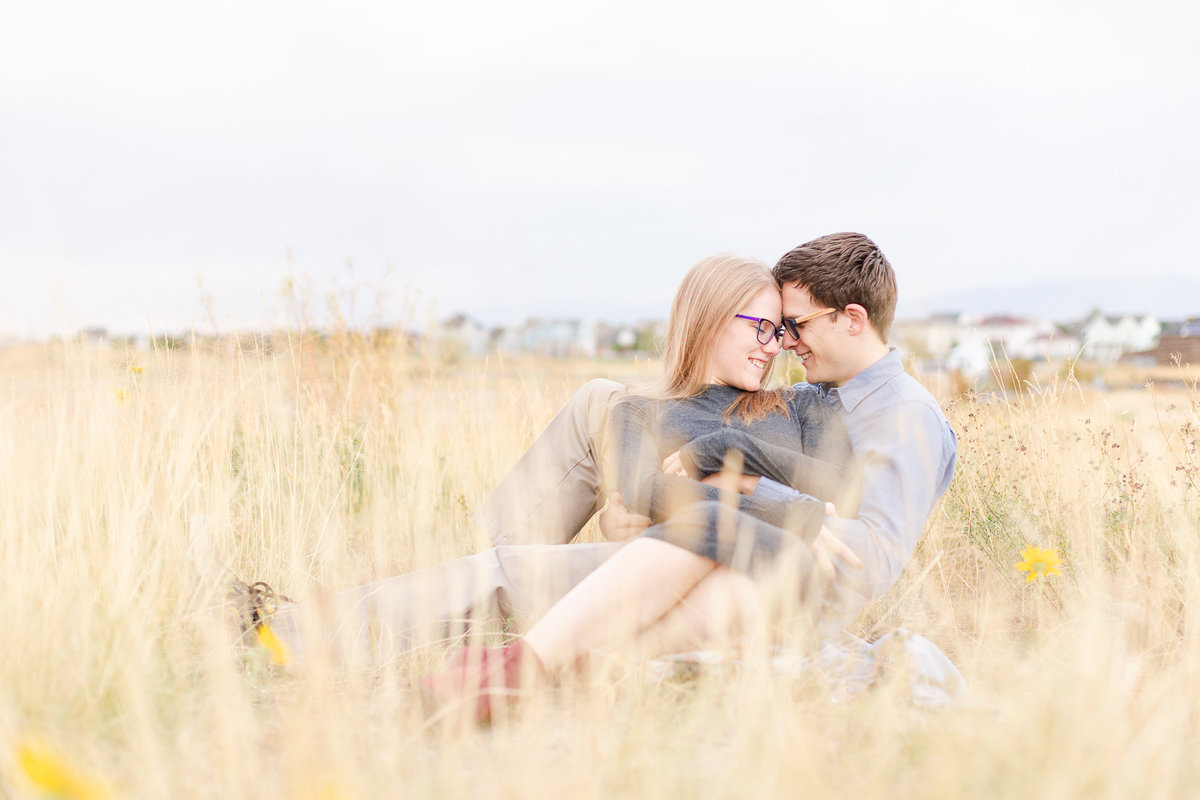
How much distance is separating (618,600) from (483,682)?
1.13 feet

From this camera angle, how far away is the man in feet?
6.97

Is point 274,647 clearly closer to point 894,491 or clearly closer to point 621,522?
point 621,522

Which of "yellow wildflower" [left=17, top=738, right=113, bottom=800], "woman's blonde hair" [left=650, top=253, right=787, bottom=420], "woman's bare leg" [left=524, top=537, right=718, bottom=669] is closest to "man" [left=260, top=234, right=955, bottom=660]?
"woman's blonde hair" [left=650, top=253, right=787, bottom=420]

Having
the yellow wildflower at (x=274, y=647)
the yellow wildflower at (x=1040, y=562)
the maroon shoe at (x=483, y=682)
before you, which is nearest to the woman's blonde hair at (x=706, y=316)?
the yellow wildflower at (x=1040, y=562)

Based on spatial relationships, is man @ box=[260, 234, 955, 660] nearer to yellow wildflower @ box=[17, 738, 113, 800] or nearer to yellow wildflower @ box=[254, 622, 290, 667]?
yellow wildflower @ box=[254, 622, 290, 667]

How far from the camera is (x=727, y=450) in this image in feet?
6.95

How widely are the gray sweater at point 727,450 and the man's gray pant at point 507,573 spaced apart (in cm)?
17

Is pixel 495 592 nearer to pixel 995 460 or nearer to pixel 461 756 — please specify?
pixel 461 756

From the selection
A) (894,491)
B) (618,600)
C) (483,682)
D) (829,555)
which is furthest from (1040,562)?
(483,682)

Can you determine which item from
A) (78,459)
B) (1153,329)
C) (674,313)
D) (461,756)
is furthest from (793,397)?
(1153,329)

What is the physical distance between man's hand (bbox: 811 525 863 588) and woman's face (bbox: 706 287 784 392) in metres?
0.62

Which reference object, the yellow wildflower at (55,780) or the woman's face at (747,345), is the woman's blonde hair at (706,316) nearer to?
the woman's face at (747,345)

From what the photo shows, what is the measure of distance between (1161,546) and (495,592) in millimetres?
2209

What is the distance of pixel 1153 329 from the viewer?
5709cm
